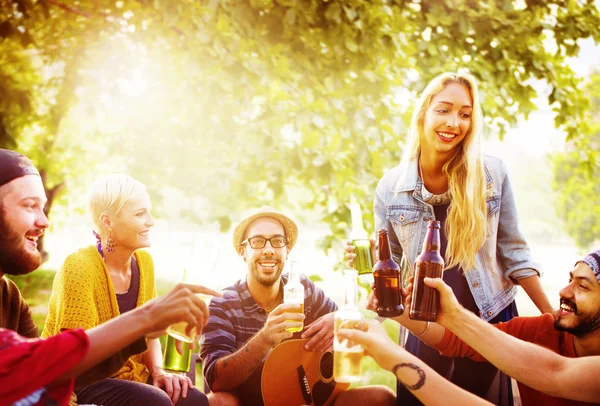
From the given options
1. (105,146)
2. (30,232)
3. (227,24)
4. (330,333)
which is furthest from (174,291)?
(105,146)

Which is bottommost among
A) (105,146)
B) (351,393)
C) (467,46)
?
(351,393)

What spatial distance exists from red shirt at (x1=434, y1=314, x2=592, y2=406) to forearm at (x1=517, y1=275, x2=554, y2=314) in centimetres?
32

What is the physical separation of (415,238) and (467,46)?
132 inches

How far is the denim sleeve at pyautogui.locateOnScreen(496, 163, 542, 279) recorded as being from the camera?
328 centimetres

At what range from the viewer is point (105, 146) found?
10.7 metres

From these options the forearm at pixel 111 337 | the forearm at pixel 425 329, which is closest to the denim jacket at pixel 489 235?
the forearm at pixel 425 329

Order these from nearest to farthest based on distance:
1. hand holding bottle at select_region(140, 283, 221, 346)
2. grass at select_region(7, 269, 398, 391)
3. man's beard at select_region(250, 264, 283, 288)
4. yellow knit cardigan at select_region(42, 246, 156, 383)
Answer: hand holding bottle at select_region(140, 283, 221, 346)
yellow knit cardigan at select_region(42, 246, 156, 383)
man's beard at select_region(250, 264, 283, 288)
grass at select_region(7, 269, 398, 391)

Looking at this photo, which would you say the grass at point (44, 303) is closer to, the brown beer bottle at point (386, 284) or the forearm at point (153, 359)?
the forearm at point (153, 359)

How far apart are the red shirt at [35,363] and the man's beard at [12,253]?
55cm

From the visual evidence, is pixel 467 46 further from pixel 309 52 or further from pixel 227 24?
pixel 227 24

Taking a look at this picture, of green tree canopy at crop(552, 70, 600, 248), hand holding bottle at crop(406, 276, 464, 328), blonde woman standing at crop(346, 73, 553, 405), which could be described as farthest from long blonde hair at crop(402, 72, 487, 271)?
green tree canopy at crop(552, 70, 600, 248)

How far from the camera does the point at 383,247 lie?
286 cm

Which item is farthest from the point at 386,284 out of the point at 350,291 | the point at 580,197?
Result: the point at 580,197

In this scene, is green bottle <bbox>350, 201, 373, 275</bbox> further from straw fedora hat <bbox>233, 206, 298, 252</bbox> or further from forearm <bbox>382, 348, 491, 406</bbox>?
forearm <bbox>382, 348, 491, 406</bbox>
